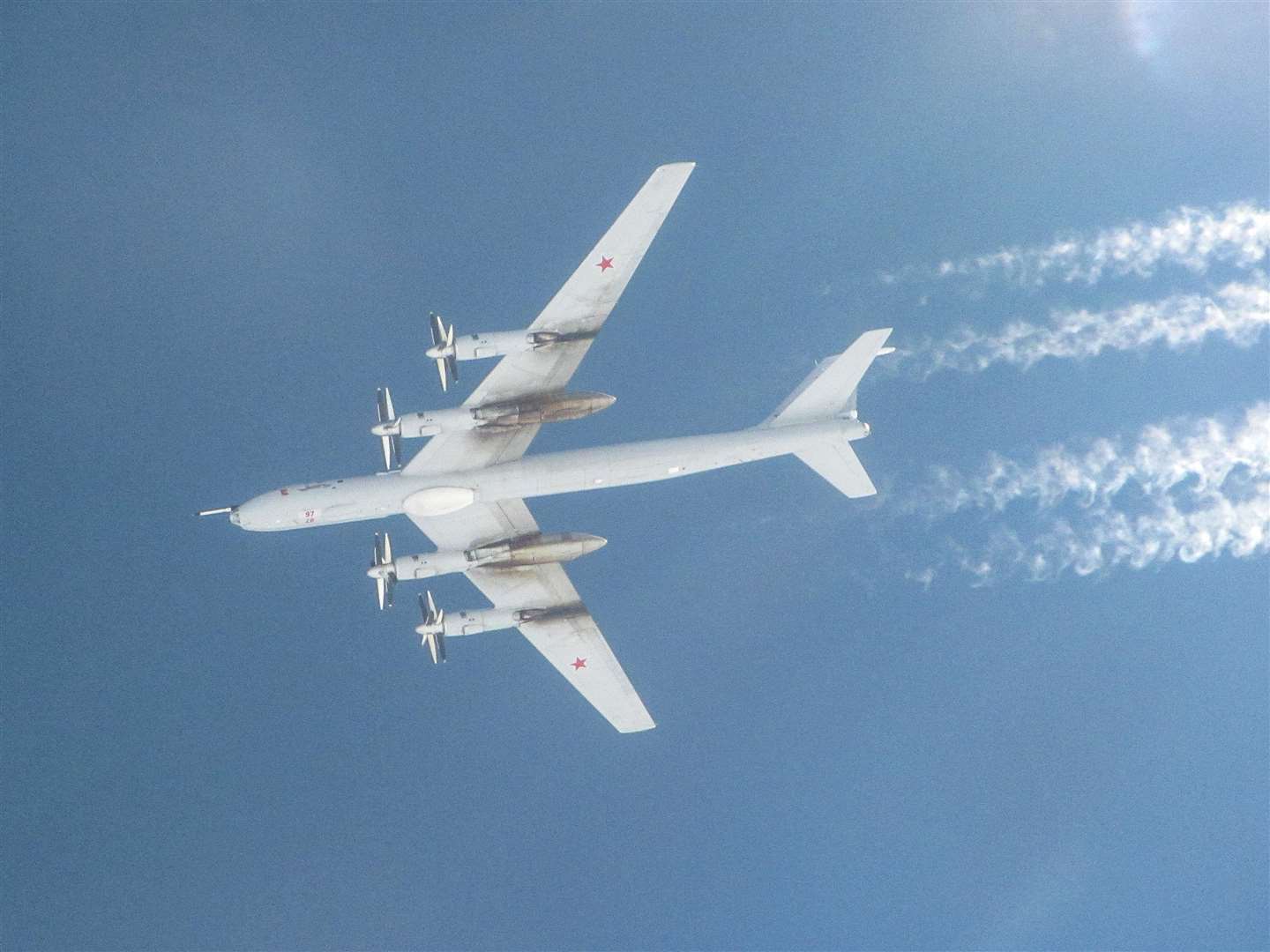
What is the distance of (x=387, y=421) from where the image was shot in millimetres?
49281

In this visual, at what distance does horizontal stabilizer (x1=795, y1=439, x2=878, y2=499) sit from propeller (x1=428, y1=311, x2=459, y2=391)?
1719 centimetres

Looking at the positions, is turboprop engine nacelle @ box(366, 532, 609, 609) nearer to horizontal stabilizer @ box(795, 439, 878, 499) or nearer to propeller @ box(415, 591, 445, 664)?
propeller @ box(415, 591, 445, 664)

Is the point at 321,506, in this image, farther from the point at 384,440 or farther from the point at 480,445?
the point at 480,445

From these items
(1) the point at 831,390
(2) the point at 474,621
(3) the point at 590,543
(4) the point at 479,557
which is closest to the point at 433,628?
(2) the point at 474,621

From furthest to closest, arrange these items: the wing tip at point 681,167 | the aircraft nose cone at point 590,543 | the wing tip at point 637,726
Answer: the wing tip at point 637,726
the aircraft nose cone at point 590,543
the wing tip at point 681,167

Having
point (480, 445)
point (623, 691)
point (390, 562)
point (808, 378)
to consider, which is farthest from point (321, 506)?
point (808, 378)

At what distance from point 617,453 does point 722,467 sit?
5.40 metres

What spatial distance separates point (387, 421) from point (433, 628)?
10868mm

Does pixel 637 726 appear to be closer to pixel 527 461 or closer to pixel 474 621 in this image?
pixel 474 621

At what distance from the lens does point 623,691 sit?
56.8 m

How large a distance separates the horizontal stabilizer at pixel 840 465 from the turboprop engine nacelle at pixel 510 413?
10.2m

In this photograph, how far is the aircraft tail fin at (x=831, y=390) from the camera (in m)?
52.4

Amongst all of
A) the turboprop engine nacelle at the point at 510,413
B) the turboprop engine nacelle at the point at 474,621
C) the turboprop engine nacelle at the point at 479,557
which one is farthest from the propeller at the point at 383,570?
the turboprop engine nacelle at the point at 510,413

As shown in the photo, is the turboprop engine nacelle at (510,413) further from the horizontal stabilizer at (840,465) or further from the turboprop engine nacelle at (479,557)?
the horizontal stabilizer at (840,465)
